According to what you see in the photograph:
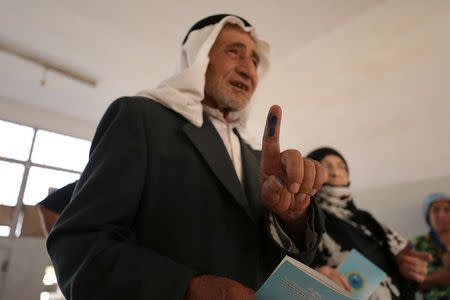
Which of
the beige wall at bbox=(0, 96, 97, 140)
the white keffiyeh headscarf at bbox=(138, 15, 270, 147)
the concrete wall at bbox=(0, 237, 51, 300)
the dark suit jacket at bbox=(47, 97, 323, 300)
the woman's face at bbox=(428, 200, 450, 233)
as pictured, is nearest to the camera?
the dark suit jacket at bbox=(47, 97, 323, 300)

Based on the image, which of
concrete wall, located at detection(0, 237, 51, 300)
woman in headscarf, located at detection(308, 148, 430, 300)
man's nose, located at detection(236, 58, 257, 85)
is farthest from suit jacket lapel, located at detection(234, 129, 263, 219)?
concrete wall, located at detection(0, 237, 51, 300)

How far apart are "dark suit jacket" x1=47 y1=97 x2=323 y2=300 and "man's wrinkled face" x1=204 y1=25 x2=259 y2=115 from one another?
267mm

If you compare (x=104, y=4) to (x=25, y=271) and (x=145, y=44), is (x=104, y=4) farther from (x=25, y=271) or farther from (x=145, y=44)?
(x=25, y=271)

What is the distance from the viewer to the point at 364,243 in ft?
5.82

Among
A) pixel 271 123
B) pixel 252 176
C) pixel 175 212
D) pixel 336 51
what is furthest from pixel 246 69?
pixel 336 51

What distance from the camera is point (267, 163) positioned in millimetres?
684

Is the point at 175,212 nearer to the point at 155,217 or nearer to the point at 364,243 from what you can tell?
the point at 155,217

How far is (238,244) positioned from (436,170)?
232cm

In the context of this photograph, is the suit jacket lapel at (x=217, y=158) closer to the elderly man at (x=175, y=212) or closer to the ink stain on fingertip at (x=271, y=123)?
the elderly man at (x=175, y=212)

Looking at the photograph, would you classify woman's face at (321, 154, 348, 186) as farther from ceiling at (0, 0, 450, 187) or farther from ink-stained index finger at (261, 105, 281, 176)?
ink-stained index finger at (261, 105, 281, 176)

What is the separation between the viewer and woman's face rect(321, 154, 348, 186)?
200cm

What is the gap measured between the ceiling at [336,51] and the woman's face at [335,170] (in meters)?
0.27

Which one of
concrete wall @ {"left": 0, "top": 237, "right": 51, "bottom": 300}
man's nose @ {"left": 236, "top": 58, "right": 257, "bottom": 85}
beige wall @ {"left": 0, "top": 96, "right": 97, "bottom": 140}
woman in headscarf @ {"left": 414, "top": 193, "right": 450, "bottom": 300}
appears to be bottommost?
concrete wall @ {"left": 0, "top": 237, "right": 51, "bottom": 300}

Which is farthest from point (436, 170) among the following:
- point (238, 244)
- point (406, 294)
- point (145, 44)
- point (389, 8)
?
point (145, 44)
